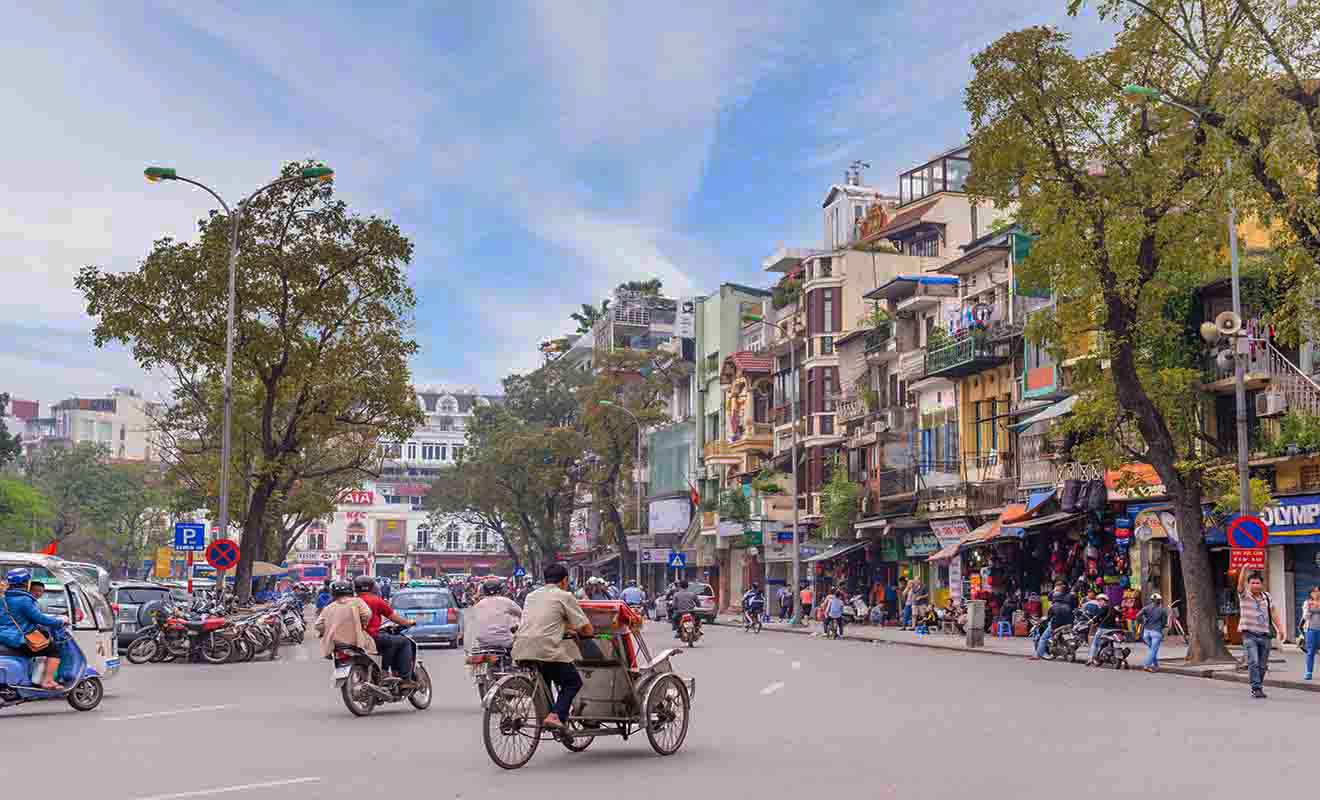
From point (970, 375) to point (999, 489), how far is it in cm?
486

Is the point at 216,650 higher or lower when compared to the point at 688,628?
lower

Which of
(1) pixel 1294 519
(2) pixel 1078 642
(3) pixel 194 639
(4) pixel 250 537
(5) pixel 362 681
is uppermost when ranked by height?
(1) pixel 1294 519

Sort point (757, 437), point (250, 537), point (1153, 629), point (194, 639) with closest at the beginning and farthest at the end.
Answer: point (1153, 629)
point (194, 639)
point (250, 537)
point (757, 437)

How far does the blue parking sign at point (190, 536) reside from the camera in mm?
39000

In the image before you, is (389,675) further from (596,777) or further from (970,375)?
(970,375)

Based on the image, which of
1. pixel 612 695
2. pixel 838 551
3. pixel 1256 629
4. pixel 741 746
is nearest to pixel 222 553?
pixel 1256 629

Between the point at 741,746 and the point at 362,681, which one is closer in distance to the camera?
the point at 741,746

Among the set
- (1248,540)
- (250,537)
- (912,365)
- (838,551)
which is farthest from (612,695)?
(838,551)

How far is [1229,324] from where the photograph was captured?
30359 mm

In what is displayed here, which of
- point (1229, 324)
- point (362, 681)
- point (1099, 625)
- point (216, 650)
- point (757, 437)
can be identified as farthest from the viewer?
point (757, 437)

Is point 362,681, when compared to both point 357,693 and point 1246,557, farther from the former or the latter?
point 1246,557

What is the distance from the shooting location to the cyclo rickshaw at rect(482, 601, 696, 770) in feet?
42.7

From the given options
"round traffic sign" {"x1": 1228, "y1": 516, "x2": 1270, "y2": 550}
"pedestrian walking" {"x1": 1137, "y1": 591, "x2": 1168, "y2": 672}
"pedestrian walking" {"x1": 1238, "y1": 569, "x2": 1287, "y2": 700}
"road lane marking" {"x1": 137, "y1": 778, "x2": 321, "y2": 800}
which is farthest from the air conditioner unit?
"road lane marking" {"x1": 137, "y1": 778, "x2": 321, "y2": 800}

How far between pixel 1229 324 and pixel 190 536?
24.3 m
